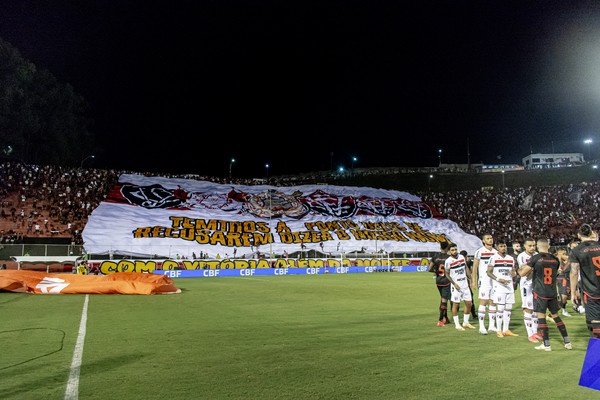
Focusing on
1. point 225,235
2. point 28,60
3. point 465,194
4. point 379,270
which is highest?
point 28,60

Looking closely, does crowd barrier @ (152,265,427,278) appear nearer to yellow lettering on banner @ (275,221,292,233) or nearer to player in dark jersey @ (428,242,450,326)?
yellow lettering on banner @ (275,221,292,233)

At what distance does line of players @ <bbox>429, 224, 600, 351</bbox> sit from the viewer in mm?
7611

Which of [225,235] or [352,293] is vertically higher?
[225,235]

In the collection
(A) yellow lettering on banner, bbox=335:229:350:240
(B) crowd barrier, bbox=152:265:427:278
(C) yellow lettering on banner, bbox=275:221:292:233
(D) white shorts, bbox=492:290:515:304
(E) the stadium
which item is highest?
(C) yellow lettering on banner, bbox=275:221:292:233

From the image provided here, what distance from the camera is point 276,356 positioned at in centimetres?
744

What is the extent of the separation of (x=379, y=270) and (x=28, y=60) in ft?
142

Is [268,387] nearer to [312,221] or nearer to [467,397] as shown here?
[467,397]

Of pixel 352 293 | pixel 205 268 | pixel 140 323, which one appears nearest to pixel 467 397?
pixel 140 323

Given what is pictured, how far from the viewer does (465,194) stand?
58156mm

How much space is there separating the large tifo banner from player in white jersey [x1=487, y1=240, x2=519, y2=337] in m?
28.9

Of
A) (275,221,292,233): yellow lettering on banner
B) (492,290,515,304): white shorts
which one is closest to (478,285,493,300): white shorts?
(492,290,515,304): white shorts

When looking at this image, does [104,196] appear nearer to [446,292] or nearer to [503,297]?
[446,292]

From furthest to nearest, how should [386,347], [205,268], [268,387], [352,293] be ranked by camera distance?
1. [205,268]
2. [352,293]
3. [386,347]
4. [268,387]

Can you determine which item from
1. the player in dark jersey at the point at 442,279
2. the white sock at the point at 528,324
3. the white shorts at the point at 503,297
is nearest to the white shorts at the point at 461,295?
the player in dark jersey at the point at 442,279
